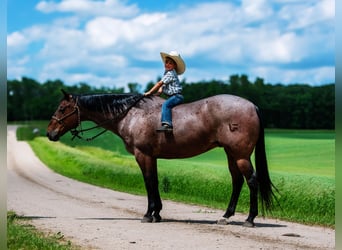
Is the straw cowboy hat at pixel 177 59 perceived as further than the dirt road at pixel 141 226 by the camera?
Yes

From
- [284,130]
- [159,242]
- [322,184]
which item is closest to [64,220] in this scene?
[159,242]

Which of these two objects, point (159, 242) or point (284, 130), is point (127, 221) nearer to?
point (159, 242)

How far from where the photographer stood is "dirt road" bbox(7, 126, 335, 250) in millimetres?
7988

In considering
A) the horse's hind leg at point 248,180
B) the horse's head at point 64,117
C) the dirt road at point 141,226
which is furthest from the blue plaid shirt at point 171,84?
the dirt road at point 141,226

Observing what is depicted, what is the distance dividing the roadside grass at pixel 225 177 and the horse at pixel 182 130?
1726 mm

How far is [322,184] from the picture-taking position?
1235 centimetres

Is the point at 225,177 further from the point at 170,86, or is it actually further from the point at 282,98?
the point at 282,98

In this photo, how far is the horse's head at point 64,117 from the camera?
35.3 feet

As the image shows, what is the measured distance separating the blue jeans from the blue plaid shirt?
0.29ft

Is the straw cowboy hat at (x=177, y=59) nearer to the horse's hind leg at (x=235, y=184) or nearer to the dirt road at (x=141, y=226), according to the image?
the horse's hind leg at (x=235, y=184)

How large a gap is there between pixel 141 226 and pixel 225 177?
22.2 ft

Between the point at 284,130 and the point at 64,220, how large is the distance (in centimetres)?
3520

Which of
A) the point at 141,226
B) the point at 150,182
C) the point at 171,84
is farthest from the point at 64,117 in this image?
the point at 141,226

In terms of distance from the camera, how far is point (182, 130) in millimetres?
9883
